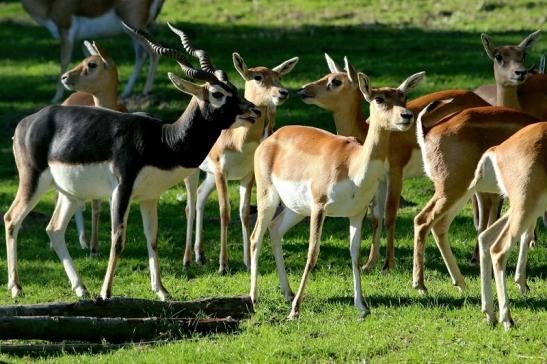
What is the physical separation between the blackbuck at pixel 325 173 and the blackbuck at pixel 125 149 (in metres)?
0.42

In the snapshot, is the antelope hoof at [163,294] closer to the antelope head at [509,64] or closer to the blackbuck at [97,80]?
the blackbuck at [97,80]

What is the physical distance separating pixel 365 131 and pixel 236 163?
4.14 ft

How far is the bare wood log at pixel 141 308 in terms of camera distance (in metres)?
8.70

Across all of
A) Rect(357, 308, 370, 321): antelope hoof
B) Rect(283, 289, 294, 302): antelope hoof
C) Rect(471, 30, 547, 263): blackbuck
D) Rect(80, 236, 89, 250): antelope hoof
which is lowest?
Rect(80, 236, 89, 250): antelope hoof

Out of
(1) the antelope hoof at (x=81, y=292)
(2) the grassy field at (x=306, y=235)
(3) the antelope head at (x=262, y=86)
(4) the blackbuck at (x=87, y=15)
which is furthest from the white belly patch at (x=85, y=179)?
(4) the blackbuck at (x=87, y=15)

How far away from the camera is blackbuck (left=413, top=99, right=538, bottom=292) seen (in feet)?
32.7

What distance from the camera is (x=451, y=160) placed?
9.95 meters

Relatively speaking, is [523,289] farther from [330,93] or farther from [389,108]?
[330,93]

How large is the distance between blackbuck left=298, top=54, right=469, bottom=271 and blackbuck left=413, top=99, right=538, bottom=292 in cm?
111

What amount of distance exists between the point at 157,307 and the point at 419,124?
256cm

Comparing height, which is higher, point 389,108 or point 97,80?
point 389,108

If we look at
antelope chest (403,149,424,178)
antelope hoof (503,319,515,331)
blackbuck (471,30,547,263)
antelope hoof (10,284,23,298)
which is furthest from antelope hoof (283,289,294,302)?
blackbuck (471,30,547,263)

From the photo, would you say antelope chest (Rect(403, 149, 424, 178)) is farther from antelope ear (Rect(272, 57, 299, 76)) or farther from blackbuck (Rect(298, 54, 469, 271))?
antelope ear (Rect(272, 57, 299, 76))

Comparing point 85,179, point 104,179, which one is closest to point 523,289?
point 104,179
